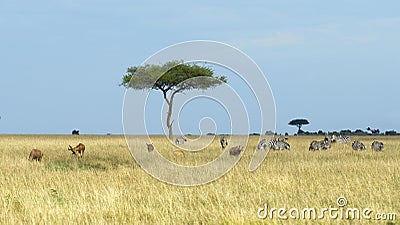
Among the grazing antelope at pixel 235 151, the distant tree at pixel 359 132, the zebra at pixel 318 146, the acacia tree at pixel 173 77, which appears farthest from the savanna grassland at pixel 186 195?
the distant tree at pixel 359 132

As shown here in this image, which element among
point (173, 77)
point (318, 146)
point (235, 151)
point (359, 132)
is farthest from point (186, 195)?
point (359, 132)

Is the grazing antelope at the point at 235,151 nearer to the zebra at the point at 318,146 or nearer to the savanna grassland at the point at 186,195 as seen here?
the zebra at the point at 318,146

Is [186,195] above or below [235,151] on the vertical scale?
below

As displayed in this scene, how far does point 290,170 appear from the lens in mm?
16453

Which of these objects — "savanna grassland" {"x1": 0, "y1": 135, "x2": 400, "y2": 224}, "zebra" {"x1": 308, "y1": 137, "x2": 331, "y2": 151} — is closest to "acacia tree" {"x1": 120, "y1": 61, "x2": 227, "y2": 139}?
"zebra" {"x1": 308, "y1": 137, "x2": 331, "y2": 151}

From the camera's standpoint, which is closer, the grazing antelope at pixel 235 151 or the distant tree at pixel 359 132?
the grazing antelope at pixel 235 151

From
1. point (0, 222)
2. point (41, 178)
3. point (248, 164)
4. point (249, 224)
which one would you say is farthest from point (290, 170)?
point (0, 222)

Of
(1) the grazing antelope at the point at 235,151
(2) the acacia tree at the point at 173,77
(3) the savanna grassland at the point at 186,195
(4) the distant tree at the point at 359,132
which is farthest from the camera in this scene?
(4) the distant tree at the point at 359,132

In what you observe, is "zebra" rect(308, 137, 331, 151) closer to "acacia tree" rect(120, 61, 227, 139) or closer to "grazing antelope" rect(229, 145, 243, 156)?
"grazing antelope" rect(229, 145, 243, 156)

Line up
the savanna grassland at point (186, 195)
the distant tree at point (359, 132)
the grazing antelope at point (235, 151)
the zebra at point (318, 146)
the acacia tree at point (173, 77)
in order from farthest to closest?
1. the distant tree at point (359, 132)
2. the acacia tree at point (173, 77)
3. the zebra at point (318, 146)
4. the grazing antelope at point (235, 151)
5. the savanna grassland at point (186, 195)

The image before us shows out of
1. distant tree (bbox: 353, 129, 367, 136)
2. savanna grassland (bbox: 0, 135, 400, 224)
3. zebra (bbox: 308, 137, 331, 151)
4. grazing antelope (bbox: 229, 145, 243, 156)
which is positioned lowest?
savanna grassland (bbox: 0, 135, 400, 224)

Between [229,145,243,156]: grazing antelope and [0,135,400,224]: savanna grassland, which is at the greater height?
[229,145,243,156]: grazing antelope

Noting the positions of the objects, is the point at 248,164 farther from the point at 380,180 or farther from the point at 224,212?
the point at 224,212

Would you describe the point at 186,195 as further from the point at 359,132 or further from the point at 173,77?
the point at 359,132
